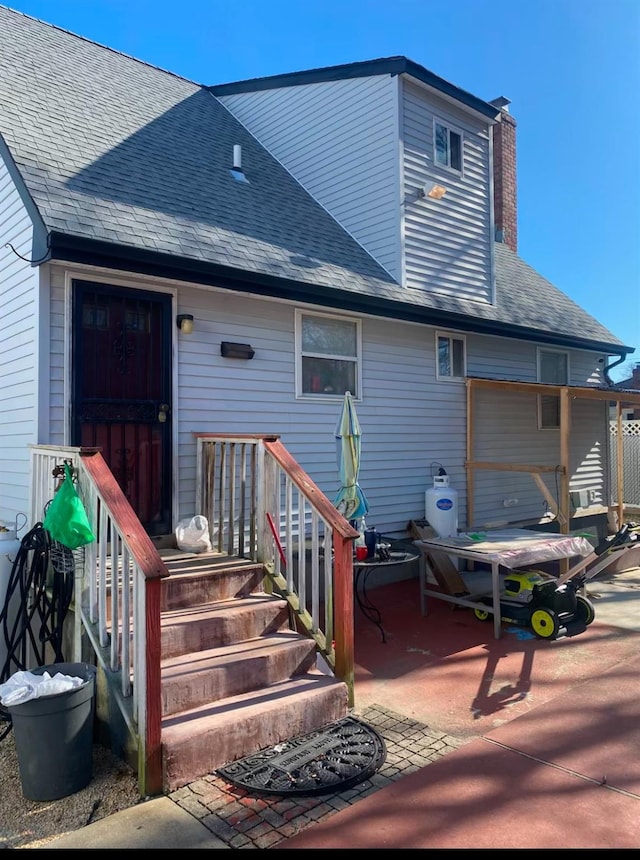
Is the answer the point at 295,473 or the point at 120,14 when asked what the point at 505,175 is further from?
the point at 295,473

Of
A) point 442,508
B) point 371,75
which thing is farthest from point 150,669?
point 371,75

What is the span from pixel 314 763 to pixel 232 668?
2.45 feet

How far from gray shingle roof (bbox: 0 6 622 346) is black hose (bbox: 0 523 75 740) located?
7.71 ft

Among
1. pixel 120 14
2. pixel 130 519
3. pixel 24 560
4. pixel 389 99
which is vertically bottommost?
pixel 24 560

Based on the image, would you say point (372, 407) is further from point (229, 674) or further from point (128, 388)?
point (229, 674)

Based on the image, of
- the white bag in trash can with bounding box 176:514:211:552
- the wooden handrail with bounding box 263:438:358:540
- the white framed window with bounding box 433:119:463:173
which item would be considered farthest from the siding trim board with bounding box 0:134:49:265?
the white framed window with bounding box 433:119:463:173

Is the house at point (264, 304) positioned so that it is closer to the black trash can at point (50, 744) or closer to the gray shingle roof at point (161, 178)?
the gray shingle roof at point (161, 178)

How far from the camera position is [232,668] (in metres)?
3.74

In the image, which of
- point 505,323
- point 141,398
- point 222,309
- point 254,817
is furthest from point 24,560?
point 505,323

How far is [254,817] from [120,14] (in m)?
10.8

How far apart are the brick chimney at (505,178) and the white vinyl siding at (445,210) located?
11.7 ft

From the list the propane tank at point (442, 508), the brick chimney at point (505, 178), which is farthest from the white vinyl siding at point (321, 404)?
the brick chimney at point (505, 178)

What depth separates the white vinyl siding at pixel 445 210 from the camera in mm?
8141

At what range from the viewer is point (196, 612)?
13.7 feet
